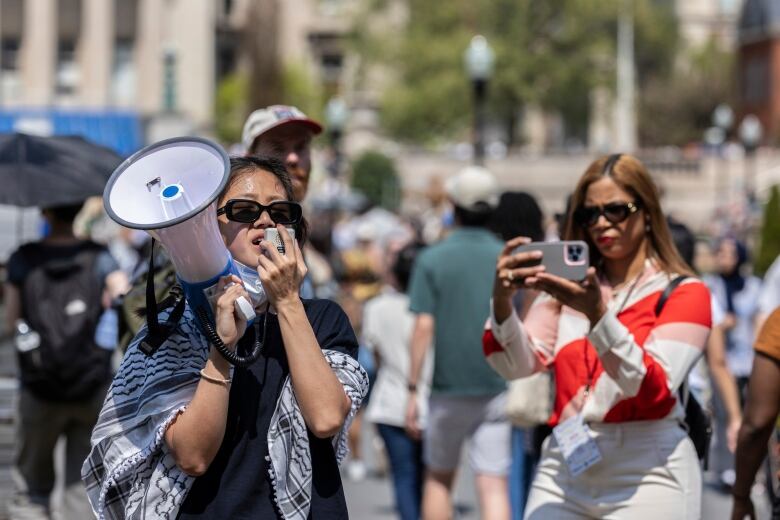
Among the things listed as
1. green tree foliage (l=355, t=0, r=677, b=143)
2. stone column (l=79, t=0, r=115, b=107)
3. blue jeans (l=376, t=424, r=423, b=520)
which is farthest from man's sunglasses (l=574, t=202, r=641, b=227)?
green tree foliage (l=355, t=0, r=677, b=143)

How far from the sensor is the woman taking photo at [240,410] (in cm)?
357

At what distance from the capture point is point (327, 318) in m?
3.88

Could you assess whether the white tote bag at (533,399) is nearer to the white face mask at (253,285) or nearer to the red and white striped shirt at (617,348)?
the red and white striped shirt at (617,348)

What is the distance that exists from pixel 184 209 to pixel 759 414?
86.0 inches

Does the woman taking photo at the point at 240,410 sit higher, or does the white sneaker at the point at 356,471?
the woman taking photo at the point at 240,410

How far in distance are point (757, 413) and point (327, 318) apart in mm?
1651

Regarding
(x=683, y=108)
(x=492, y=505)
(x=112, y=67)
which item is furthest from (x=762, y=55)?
(x=492, y=505)

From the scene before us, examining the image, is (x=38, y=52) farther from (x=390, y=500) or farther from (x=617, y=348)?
(x=617, y=348)

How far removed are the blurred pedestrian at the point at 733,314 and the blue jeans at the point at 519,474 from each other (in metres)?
3.14

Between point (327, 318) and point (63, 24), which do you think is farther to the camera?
point (63, 24)

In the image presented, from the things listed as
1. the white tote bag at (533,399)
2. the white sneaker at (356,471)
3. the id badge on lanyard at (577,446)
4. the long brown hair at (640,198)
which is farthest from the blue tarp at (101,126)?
the id badge on lanyard at (577,446)

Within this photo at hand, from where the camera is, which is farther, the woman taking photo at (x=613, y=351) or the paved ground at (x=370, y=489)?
the paved ground at (x=370, y=489)

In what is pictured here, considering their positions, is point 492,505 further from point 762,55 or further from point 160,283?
point 762,55

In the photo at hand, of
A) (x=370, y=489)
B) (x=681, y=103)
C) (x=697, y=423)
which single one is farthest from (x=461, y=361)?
(x=681, y=103)
